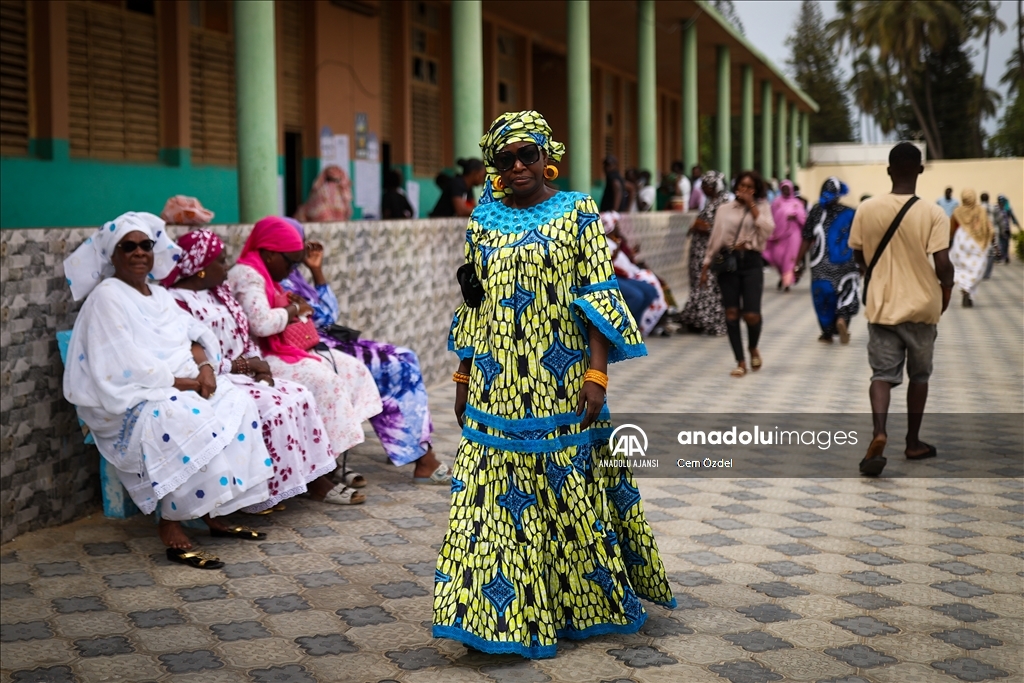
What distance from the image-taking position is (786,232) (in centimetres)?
1803

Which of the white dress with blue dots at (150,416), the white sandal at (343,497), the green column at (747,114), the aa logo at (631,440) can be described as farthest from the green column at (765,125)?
the white dress with blue dots at (150,416)

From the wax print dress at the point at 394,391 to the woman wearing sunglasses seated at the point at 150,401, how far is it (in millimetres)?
1198

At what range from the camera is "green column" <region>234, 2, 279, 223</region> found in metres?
7.82

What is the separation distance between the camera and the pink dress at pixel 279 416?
5.18 m

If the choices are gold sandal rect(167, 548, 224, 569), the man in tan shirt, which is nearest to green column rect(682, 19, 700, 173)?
the man in tan shirt

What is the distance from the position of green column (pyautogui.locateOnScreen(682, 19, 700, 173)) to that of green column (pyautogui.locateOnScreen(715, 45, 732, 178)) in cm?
239

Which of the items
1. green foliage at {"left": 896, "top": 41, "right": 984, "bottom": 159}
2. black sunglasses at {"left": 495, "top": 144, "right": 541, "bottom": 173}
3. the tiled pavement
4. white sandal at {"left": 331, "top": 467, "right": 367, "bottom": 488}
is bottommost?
the tiled pavement

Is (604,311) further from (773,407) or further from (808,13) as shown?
(808,13)

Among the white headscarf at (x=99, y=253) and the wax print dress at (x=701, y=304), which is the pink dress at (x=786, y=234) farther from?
the white headscarf at (x=99, y=253)

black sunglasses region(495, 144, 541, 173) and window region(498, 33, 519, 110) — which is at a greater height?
window region(498, 33, 519, 110)

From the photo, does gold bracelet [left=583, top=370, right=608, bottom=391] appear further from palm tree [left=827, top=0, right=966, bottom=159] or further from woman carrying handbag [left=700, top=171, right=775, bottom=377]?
palm tree [left=827, top=0, right=966, bottom=159]

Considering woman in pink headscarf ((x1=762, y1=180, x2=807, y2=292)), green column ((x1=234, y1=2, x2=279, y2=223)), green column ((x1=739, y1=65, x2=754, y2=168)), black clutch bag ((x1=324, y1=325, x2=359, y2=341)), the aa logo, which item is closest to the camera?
black clutch bag ((x1=324, y1=325, x2=359, y2=341))

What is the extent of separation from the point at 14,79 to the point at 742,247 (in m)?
6.26

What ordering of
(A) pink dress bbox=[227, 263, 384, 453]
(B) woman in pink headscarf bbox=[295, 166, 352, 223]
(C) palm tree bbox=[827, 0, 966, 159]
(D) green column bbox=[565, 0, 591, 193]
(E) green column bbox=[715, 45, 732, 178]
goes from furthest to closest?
(C) palm tree bbox=[827, 0, 966, 159]
(E) green column bbox=[715, 45, 732, 178]
(D) green column bbox=[565, 0, 591, 193]
(B) woman in pink headscarf bbox=[295, 166, 352, 223]
(A) pink dress bbox=[227, 263, 384, 453]
